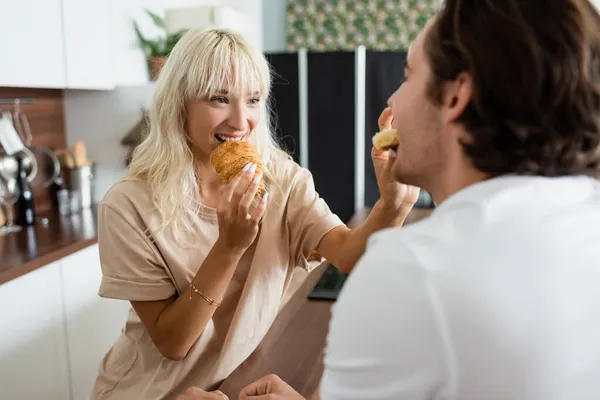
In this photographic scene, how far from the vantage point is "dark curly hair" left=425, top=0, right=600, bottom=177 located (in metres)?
0.61

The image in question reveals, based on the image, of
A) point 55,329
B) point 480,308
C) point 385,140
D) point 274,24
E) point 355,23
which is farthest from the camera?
point 274,24

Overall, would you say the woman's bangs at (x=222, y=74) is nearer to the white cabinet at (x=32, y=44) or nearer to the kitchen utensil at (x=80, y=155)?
the white cabinet at (x=32, y=44)

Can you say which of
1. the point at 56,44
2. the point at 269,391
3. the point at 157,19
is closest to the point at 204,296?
the point at 269,391

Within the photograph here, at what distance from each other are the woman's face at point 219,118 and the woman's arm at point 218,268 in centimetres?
16

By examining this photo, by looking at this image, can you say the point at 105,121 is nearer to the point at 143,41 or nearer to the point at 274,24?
the point at 143,41

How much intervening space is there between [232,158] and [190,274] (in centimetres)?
29

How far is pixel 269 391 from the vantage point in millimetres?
937

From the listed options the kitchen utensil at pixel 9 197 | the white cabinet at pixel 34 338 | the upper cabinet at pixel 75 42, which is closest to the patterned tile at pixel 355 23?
the upper cabinet at pixel 75 42

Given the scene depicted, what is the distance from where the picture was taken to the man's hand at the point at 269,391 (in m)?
0.91

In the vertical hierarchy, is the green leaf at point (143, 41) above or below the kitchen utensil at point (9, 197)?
above

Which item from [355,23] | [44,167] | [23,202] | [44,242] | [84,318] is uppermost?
[355,23]

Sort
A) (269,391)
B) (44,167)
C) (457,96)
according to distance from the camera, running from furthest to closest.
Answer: (44,167), (269,391), (457,96)

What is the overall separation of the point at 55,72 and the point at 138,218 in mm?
1351

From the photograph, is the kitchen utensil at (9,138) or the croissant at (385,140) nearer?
the croissant at (385,140)
